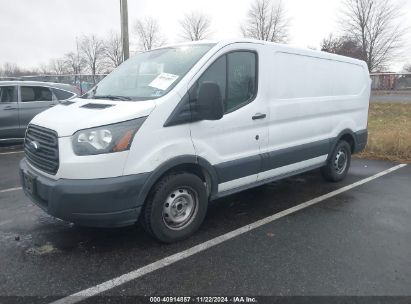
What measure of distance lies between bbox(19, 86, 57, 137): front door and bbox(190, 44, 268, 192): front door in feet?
21.1

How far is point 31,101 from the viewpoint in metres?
8.66

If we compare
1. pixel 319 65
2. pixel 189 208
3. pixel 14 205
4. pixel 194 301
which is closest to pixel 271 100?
pixel 319 65

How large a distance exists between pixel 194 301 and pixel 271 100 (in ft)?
8.55

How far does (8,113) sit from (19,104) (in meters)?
0.33

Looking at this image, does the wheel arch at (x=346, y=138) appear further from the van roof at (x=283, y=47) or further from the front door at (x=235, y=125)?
the front door at (x=235, y=125)

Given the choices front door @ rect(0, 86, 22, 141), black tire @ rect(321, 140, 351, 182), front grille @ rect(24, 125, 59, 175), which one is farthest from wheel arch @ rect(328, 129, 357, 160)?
front door @ rect(0, 86, 22, 141)

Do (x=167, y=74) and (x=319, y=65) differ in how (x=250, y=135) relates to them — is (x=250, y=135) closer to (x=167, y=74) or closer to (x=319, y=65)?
(x=167, y=74)

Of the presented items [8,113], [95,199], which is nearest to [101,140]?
[95,199]

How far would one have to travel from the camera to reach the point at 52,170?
10.5ft

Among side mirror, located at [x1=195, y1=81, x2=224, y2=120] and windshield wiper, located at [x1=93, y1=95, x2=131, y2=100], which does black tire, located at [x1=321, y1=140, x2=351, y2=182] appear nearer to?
side mirror, located at [x1=195, y1=81, x2=224, y2=120]

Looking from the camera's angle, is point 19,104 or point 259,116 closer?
point 259,116

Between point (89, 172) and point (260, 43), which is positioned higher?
point (260, 43)

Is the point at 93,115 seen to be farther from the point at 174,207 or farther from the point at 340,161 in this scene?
the point at 340,161

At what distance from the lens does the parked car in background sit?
327 inches
